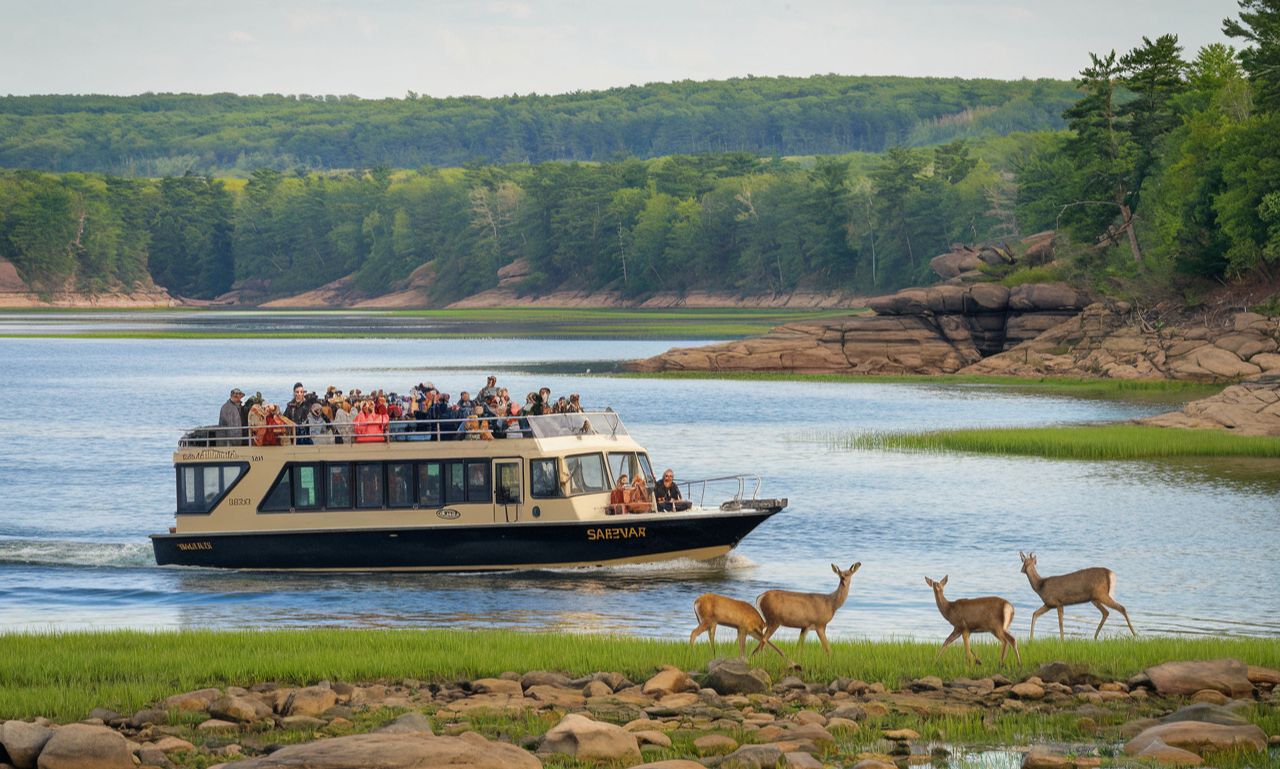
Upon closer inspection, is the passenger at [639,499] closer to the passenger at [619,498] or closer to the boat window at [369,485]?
the passenger at [619,498]

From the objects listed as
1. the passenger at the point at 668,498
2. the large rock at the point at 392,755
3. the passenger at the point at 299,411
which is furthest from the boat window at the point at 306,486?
the large rock at the point at 392,755

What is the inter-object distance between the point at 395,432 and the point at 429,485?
148 centimetres

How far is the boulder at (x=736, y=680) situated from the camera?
1873cm

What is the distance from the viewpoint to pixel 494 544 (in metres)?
32.9

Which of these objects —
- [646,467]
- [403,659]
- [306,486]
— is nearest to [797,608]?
[403,659]

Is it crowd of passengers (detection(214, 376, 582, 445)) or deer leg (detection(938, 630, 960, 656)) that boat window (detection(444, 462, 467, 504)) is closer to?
crowd of passengers (detection(214, 376, 582, 445))

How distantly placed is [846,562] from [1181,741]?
63.4 ft

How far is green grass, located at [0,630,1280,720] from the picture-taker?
63.4 feet

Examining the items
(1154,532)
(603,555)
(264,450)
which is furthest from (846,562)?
(264,450)

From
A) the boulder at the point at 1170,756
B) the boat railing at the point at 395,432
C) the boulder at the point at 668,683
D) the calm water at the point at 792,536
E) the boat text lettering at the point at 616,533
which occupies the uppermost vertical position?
the boat railing at the point at 395,432

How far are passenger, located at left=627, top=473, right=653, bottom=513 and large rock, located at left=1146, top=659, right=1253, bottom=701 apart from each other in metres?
15.1

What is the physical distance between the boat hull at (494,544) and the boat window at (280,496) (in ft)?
1.62

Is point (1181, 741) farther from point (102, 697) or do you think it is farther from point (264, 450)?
point (264, 450)

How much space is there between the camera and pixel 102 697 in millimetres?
18500
